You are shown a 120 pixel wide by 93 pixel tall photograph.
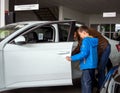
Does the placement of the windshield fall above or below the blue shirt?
above

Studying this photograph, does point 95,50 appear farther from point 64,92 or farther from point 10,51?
point 64,92

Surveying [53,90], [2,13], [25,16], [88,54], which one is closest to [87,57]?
[88,54]

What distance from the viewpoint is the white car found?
19.3ft

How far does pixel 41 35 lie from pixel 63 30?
47 cm

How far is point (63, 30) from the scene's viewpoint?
659 centimetres

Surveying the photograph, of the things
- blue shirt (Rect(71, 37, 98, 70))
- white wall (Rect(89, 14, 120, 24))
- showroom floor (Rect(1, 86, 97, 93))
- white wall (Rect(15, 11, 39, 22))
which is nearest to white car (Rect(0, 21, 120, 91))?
blue shirt (Rect(71, 37, 98, 70))

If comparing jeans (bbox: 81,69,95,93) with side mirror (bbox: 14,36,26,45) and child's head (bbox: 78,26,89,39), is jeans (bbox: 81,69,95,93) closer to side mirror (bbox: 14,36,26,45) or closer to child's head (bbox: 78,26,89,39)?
child's head (bbox: 78,26,89,39)

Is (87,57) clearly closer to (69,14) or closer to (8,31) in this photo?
(8,31)

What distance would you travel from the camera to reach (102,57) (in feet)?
19.2

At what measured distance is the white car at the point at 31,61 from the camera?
5895 millimetres

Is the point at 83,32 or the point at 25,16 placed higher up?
the point at 25,16

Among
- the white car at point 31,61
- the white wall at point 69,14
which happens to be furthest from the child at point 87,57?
the white wall at point 69,14

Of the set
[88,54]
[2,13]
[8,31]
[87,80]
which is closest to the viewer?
[88,54]

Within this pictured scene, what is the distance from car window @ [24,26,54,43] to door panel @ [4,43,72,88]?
284 mm
